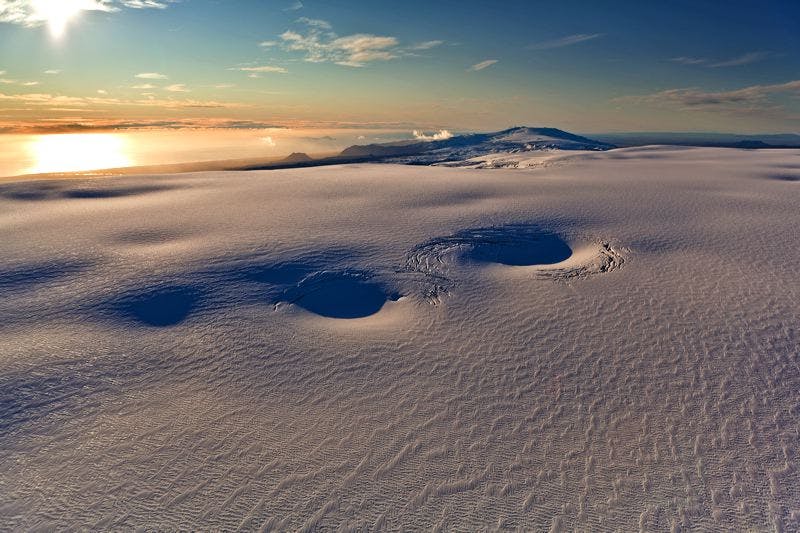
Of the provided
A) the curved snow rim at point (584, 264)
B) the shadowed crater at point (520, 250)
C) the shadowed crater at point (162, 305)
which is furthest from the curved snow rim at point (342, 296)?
the curved snow rim at point (584, 264)

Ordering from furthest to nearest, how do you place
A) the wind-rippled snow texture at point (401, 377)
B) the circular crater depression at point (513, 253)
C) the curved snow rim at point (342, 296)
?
the circular crater depression at point (513, 253)
the curved snow rim at point (342, 296)
the wind-rippled snow texture at point (401, 377)

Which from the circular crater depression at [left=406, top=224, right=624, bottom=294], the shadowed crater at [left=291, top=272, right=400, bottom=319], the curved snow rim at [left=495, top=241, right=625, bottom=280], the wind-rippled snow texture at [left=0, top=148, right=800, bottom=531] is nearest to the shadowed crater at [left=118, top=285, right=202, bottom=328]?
the wind-rippled snow texture at [left=0, top=148, right=800, bottom=531]

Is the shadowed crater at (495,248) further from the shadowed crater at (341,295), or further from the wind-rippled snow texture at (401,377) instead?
the shadowed crater at (341,295)

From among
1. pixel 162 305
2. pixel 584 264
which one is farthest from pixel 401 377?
pixel 584 264

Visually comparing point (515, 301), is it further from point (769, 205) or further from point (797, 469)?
point (769, 205)

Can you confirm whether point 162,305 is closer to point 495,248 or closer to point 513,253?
point 495,248

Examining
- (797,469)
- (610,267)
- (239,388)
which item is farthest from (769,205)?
(239,388)
